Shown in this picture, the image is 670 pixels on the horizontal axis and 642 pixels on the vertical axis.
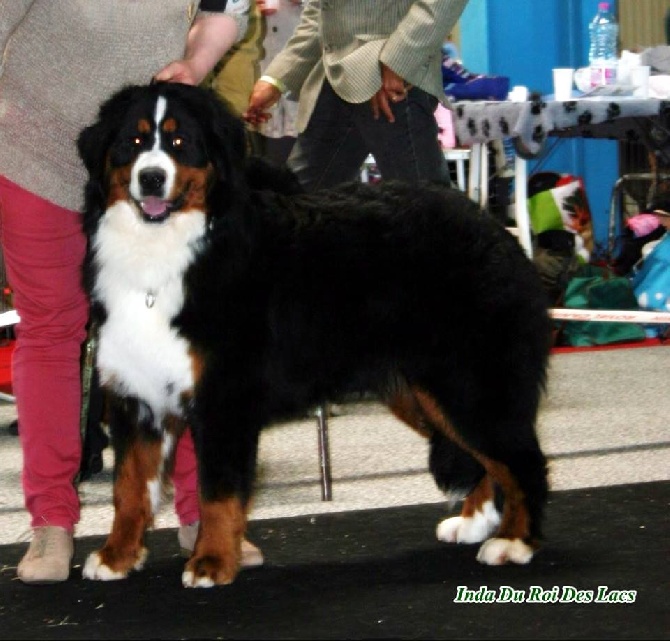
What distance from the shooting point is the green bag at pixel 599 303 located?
629 cm

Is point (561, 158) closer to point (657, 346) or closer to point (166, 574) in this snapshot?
point (657, 346)

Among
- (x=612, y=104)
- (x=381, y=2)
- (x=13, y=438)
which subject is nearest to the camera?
(x=381, y=2)

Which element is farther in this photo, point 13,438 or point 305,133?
point 13,438

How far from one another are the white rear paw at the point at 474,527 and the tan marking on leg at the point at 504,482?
0.11m

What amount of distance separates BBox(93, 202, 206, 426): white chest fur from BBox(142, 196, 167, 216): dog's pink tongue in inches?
1.4

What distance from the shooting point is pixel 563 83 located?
569 centimetres

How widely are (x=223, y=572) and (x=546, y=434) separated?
7.03 feet

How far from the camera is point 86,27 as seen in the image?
110 inches

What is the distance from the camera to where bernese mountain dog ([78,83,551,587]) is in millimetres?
2701

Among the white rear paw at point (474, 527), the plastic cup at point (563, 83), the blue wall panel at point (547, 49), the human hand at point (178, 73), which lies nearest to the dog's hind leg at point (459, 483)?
the white rear paw at point (474, 527)

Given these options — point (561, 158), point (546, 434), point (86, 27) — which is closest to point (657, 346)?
point (546, 434)

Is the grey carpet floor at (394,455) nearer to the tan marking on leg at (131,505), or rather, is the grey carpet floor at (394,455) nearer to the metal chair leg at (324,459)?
the metal chair leg at (324,459)

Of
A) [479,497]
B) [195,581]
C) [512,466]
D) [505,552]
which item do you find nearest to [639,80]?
[479,497]

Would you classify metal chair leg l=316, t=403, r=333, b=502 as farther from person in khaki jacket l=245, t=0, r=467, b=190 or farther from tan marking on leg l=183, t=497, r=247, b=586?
tan marking on leg l=183, t=497, r=247, b=586
